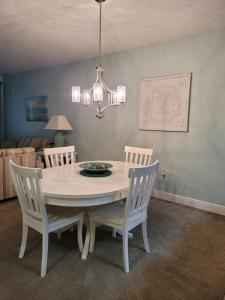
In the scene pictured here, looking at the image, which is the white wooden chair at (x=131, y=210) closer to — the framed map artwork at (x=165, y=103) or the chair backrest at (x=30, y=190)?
the chair backrest at (x=30, y=190)

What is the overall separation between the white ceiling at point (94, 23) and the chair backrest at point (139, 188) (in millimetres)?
1702

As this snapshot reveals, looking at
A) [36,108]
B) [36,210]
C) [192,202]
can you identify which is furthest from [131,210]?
[36,108]

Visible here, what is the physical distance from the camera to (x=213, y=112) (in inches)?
118

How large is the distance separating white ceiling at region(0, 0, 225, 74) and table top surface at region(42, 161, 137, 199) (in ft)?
5.74

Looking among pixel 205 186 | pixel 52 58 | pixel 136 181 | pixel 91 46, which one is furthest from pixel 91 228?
pixel 52 58

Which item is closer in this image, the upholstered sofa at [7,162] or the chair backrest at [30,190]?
the chair backrest at [30,190]

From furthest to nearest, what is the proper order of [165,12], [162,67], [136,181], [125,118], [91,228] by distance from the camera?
[125,118] < [162,67] < [165,12] < [91,228] < [136,181]

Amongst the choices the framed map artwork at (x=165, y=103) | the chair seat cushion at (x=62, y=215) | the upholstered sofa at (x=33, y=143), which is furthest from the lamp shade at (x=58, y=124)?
the chair seat cushion at (x=62, y=215)

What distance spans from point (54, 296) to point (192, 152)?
2.52 metres

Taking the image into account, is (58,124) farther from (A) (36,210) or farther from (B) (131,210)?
(B) (131,210)

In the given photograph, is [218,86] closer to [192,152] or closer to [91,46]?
[192,152]

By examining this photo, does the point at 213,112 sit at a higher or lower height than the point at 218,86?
lower

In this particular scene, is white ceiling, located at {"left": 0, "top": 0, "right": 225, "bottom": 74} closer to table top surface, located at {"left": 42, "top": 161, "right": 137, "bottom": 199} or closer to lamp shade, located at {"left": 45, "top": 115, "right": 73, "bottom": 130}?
lamp shade, located at {"left": 45, "top": 115, "right": 73, "bottom": 130}

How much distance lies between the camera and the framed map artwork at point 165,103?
323 centimetres
